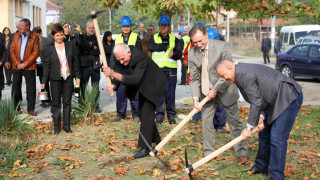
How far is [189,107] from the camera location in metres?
10.8

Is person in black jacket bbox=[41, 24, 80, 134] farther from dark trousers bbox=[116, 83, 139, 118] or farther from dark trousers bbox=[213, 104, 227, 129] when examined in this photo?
dark trousers bbox=[213, 104, 227, 129]

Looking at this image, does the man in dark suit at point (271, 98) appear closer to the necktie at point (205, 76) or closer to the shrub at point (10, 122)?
the necktie at point (205, 76)

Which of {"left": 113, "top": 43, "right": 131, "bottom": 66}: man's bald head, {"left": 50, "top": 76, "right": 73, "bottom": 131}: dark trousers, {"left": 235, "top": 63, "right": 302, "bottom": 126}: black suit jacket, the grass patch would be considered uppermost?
{"left": 113, "top": 43, "right": 131, "bottom": 66}: man's bald head

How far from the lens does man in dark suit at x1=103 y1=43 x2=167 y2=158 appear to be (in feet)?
19.7

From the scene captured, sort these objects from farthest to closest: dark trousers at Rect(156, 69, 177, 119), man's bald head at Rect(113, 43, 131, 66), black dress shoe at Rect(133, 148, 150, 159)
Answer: dark trousers at Rect(156, 69, 177, 119) → black dress shoe at Rect(133, 148, 150, 159) → man's bald head at Rect(113, 43, 131, 66)


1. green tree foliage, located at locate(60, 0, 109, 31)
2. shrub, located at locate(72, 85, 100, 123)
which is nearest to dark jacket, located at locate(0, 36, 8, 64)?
shrub, located at locate(72, 85, 100, 123)

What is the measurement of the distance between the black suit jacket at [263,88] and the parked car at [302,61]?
12972mm

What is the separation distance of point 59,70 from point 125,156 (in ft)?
7.32

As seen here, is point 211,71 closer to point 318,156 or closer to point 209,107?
point 209,107

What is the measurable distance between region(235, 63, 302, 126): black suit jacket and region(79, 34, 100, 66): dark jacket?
17.0 feet

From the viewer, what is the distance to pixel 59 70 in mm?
7797

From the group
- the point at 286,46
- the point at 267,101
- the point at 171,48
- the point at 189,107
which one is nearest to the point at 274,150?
the point at 267,101

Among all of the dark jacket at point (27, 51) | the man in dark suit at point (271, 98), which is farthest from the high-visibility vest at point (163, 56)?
the man in dark suit at point (271, 98)

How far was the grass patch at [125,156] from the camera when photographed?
5.77 metres
